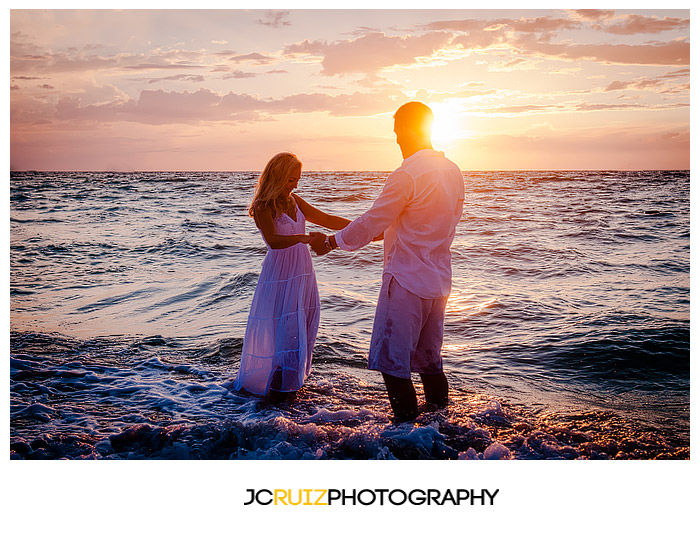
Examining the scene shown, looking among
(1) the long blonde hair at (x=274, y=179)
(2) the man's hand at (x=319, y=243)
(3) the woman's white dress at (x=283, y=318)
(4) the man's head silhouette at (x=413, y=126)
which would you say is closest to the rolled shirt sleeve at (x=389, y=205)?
(4) the man's head silhouette at (x=413, y=126)

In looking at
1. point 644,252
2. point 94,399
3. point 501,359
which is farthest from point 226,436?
point 644,252

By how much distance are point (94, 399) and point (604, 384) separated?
499 cm

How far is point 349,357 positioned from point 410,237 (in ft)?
9.16

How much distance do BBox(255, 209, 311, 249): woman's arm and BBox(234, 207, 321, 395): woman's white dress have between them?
0.12 metres

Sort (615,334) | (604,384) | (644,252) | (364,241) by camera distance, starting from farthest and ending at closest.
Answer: (644,252) → (615,334) → (604,384) → (364,241)

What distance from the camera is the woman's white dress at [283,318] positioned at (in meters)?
4.66

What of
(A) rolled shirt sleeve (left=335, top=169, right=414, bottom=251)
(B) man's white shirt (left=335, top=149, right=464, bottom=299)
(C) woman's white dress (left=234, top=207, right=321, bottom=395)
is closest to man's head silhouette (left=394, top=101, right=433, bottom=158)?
(B) man's white shirt (left=335, top=149, right=464, bottom=299)

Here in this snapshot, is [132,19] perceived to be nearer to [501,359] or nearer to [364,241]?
[364,241]

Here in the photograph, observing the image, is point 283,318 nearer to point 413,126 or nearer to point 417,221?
point 417,221

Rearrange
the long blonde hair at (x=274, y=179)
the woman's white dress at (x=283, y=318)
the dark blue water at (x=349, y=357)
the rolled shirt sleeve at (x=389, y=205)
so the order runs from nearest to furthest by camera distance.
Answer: the rolled shirt sleeve at (x=389, y=205), the dark blue water at (x=349, y=357), the long blonde hair at (x=274, y=179), the woman's white dress at (x=283, y=318)

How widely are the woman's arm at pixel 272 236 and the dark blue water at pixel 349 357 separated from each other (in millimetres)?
1403

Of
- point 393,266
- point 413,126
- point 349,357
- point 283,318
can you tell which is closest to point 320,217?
point 283,318

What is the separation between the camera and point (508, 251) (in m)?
13.1

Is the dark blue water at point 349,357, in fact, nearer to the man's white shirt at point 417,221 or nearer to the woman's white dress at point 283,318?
the woman's white dress at point 283,318
